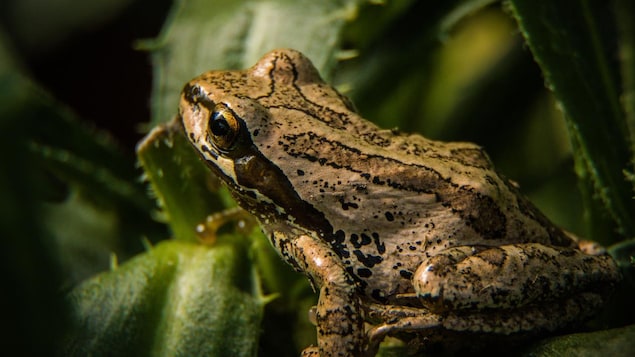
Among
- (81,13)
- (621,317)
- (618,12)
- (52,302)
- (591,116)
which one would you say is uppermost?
(81,13)

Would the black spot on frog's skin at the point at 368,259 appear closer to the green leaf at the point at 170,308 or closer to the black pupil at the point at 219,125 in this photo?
the green leaf at the point at 170,308

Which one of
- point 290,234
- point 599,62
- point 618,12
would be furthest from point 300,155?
point 618,12

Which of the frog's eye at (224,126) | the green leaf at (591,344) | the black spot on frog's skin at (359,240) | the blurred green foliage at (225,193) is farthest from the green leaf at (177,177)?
the green leaf at (591,344)

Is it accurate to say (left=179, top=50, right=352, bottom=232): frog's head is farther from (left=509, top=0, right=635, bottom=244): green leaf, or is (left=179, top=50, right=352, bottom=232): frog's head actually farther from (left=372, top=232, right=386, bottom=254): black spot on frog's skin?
(left=509, top=0, right=635, bottom=244): green leaf

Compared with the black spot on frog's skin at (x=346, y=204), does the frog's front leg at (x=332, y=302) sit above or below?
below

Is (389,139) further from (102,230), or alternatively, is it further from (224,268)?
(102,230)

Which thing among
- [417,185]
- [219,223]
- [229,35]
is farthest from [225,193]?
[417,185]

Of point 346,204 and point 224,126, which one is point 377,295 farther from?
point 224,126
